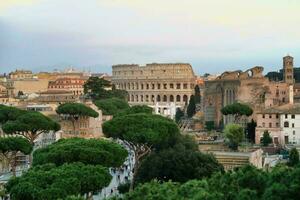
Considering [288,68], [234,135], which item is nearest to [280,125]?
[234,135]

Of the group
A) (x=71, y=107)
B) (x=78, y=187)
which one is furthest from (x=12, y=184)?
(x=71, y=107)

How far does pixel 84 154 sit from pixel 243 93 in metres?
41.9

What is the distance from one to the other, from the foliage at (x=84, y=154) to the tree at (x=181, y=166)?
1.88 metres

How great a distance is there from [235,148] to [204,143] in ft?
12.4

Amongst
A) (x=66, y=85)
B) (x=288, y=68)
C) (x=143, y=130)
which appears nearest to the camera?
(x=143, y=130)

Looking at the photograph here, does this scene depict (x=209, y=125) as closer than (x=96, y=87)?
Yes

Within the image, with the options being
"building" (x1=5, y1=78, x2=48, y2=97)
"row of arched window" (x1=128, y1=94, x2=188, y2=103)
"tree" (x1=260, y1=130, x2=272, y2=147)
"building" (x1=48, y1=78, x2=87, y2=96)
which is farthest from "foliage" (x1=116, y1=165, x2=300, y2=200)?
"building" (x1=5, y1=78, x2=48, y2=97)

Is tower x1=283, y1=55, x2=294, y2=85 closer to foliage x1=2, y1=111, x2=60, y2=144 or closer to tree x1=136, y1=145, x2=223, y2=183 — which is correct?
foliage x1=2, y1=111, x2=60, y2=144

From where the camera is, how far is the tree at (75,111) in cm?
5859

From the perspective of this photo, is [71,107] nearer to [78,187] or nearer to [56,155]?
[56,155]

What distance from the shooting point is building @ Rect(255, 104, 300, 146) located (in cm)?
5647

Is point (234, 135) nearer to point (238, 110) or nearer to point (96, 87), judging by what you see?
point (238, 110)

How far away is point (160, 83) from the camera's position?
11581cm

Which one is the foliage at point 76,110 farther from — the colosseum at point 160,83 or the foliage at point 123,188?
the colosseum at point 160,83
